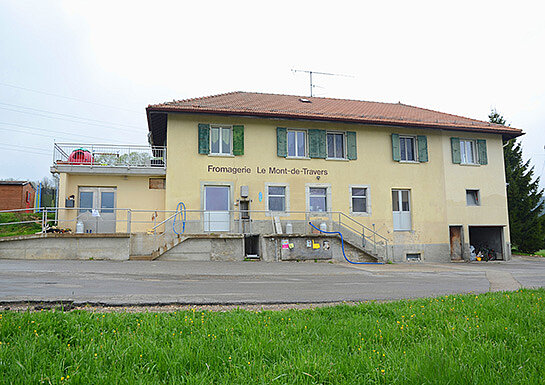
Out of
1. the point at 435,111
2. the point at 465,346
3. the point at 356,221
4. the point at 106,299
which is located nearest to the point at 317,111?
the point at 356,221

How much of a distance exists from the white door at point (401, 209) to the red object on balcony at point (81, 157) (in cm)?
1564

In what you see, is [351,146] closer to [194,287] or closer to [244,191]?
[244,191]

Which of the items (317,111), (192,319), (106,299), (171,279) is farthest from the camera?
(317,111)

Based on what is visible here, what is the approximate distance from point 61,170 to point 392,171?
1652 centimetres

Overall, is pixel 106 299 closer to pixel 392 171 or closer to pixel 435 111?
pixel 392 171

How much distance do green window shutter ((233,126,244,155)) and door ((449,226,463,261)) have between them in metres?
12.6

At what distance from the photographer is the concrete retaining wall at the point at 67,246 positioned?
1527cm

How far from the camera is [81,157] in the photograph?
20078 mm

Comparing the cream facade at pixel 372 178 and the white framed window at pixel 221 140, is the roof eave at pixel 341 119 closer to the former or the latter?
the cream facade at pixel 372 178

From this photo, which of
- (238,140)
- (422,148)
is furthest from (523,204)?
(238,140)

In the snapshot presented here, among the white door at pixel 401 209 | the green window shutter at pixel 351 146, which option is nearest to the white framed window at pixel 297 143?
the green window shutter at pixel 351 146

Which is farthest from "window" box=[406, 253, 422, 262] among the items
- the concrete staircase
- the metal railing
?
the concrete staircase

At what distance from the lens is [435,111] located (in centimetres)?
2731

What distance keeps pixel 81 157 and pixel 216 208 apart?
7.00 meters
